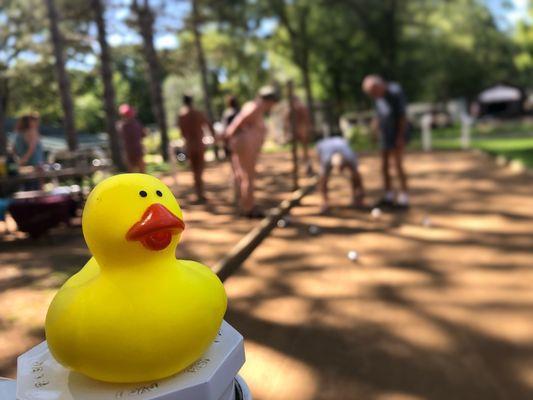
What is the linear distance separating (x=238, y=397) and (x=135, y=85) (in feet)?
176

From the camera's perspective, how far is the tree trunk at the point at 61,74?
1519cm

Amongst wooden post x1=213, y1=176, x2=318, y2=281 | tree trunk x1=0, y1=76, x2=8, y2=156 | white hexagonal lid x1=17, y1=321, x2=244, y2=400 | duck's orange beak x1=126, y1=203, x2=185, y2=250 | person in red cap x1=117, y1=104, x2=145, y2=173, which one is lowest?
wooden post x1=213, y1=176, x2=318, y2=281

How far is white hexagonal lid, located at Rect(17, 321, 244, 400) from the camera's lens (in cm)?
191

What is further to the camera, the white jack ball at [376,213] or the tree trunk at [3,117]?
the tree trunk at [3,117]

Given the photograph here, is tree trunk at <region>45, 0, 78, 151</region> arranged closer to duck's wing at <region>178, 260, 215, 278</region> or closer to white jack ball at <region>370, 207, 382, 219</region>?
white jack ball at <region>370, 207, 382, 219</region>

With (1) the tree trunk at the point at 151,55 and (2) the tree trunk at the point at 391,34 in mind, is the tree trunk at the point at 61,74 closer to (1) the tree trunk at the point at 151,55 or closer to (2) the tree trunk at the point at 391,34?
(1) the tree trunk at the point at 151,55

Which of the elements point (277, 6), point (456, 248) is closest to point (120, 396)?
point (456, 248)

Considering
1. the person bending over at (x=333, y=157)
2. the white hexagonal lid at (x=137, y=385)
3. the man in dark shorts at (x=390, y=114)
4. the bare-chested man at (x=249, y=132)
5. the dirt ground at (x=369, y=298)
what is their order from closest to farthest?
1. the white hexagonal lid at (x=137, y=385)
2. the dirt ground at (x=369, y=298)
3. the bare-chested man at (x=249, y=132)
4. the man in dark shorts at (x=390, y=114)
5. the person bending over at (x=333, y=157)

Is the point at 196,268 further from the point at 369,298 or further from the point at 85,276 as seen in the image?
the point at 369,298

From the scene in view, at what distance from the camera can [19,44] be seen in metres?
24.1

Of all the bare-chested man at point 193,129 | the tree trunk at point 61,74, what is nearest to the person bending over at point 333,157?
the bare-chested man at point 193,129

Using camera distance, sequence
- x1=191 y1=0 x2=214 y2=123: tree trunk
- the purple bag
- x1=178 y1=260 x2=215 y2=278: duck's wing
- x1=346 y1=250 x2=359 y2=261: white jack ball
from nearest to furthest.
Result: x1=178 y1=260 x2=215 y2=278: duck's wing, x1=346 y1=250 x2=359 y2=261: white jack ball, the purple bag, x1=191 y1=0 x2=214 y2=123: tree trunk

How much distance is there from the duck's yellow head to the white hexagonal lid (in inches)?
19.5

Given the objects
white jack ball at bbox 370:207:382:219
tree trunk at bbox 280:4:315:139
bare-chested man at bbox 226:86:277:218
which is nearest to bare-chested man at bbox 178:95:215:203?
bare-chested man at bbox 226:86:277:218
